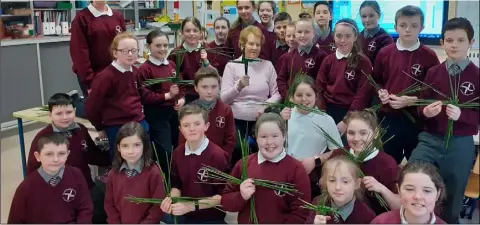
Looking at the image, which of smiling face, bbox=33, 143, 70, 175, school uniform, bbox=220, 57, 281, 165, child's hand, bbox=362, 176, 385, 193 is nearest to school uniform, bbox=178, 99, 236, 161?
school uniform, bbox=220, 57, 281, 165

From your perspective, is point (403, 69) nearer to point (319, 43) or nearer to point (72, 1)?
point (319, 43)

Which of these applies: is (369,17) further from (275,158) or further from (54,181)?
(54,181)

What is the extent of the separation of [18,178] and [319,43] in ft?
9.40

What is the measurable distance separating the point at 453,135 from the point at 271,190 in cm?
106

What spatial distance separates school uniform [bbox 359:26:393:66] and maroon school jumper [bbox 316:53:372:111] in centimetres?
50

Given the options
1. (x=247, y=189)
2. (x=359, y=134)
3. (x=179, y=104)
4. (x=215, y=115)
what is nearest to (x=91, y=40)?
(x=179, y=104)

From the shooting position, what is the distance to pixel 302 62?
345cm

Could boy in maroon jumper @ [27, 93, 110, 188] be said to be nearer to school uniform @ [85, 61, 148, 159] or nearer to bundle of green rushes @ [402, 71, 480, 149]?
school uniform @ [85, 61, 148, 159]

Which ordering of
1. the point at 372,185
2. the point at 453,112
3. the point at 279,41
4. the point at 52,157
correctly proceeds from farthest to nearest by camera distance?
the point at 279,41 < the point at 52,157 < the point at 453,112 < the point at 372,185

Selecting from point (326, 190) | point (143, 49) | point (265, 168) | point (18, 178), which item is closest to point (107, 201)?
point (265, 168)

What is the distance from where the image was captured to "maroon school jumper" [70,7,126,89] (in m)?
3.24

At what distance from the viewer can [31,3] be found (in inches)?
243

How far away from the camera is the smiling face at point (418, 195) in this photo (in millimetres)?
1822

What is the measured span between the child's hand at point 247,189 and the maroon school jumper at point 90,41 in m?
1.56
